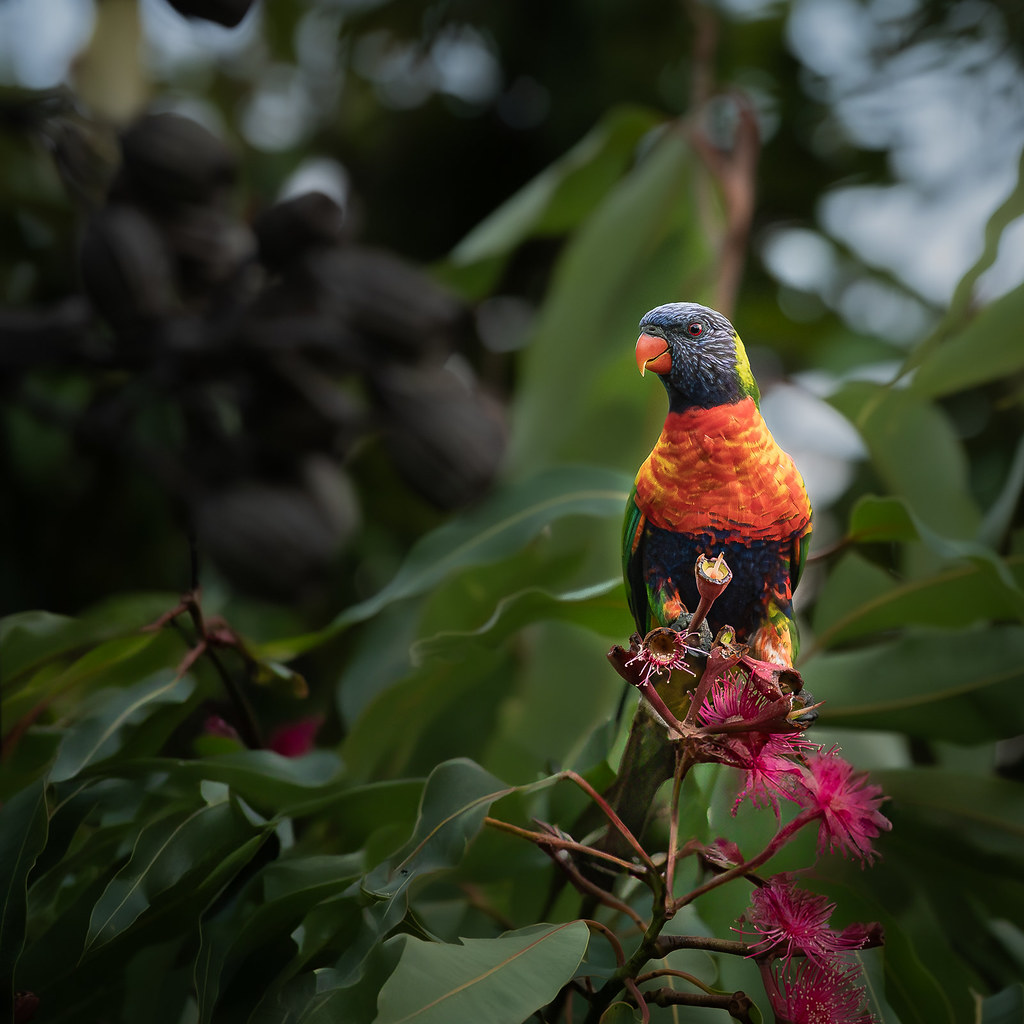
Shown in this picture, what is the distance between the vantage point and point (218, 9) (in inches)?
17.2

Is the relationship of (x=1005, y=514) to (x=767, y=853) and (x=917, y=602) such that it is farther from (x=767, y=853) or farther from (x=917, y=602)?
(x=767, y=853)

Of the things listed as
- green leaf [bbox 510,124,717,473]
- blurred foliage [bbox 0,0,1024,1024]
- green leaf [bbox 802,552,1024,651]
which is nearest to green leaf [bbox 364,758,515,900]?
blurred foliage [bbox 0,0,1024,1024]

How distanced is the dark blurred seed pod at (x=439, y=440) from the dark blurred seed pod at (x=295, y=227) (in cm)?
9

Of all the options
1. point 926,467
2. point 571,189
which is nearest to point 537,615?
point 926,467

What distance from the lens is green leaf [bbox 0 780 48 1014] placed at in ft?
1.08

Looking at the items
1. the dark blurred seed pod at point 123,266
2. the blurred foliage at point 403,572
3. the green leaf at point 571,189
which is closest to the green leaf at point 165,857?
the blurred foliage at point 403,572

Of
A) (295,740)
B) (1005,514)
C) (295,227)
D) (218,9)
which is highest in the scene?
(218,9)

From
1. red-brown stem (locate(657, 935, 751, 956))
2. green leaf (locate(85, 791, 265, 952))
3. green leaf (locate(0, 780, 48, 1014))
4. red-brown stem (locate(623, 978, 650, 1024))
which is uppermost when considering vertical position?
red-brown stem (locate(657, 935, 751, 956))

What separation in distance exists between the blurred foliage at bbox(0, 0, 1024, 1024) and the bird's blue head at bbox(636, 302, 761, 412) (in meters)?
0.12

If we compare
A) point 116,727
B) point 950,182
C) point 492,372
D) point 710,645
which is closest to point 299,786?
point 116,727

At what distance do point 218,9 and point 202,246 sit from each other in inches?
9.1

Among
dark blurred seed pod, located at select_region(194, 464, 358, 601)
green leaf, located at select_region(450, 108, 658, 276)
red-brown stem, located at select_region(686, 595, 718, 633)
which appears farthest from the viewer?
green leaf, located at select_region(450, 108, 658, 276)

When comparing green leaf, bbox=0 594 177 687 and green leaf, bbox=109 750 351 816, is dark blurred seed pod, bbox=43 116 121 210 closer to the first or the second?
green leaf, bbox=0 594 177 687

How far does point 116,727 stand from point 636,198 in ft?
1.57
